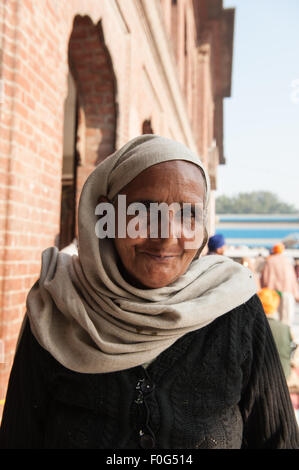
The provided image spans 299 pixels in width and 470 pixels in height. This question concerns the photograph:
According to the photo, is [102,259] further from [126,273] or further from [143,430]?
[143,430]

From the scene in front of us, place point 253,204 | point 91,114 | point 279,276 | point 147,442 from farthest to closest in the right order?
1. point 253,204
2. point 279,276
3. point 91,114
4. point 147,442

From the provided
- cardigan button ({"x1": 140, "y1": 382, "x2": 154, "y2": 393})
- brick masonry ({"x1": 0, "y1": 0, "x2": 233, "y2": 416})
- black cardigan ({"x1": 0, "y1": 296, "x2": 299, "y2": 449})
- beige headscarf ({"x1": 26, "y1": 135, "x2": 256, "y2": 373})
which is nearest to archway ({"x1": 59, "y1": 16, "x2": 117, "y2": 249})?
brick masonry ({"x1": 0, "y1": 0, "x2": 233, "y2": 416})

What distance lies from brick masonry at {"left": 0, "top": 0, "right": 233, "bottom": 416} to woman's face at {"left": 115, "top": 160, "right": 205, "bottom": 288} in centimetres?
136

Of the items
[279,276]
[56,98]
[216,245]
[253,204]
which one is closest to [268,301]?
[216,245]

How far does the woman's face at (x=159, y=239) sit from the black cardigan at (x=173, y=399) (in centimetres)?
24

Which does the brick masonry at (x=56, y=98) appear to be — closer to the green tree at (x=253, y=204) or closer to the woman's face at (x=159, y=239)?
the woman's face at (x=159, y=239)

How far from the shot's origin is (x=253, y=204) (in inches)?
3105

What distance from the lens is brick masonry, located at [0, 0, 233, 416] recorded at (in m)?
2.33

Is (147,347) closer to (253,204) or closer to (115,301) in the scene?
(115,301)

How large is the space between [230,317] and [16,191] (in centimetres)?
163

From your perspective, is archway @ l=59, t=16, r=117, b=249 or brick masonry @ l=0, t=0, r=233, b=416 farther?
archway @ l=59, t=16, r=117, b=249

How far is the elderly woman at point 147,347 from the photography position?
3.76 ft

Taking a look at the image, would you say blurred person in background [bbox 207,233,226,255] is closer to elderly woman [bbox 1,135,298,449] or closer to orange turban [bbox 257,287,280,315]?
orange turban [bbox 257,287,280,315]

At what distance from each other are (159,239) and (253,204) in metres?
80.8
